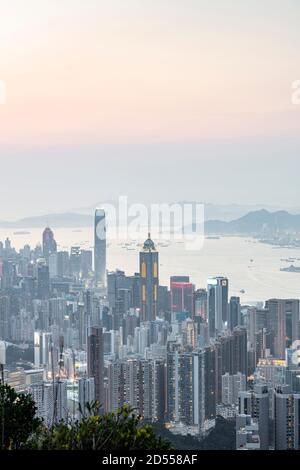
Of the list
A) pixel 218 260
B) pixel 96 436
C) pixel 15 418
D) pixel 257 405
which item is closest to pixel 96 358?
pixel 218 260

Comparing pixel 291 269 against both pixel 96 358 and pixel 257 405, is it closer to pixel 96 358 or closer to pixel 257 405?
pixel 257 405

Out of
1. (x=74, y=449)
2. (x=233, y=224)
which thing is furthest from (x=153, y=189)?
(x=74, y=449)

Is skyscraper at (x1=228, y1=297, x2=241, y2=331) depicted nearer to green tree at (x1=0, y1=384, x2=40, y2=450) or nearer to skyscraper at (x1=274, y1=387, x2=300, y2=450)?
skyscraper at (x1=274, y1=387, x2=300, y2=450)

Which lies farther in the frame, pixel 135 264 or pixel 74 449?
pixel 135 264

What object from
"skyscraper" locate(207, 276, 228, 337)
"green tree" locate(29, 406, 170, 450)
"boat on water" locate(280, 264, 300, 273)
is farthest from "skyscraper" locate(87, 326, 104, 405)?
"green tree" locate(29, 406, 170, 450)

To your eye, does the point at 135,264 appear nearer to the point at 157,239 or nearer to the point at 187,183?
the point at 157,239
